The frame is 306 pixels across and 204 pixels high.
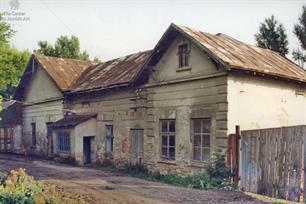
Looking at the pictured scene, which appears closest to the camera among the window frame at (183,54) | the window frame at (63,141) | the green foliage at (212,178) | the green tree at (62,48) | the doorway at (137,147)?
the green foliage at (212,178)

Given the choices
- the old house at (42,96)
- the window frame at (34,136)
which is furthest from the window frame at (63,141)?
the window frame at (34,136)

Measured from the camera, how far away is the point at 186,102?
1403 centimetres

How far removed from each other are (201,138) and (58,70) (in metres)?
13.2

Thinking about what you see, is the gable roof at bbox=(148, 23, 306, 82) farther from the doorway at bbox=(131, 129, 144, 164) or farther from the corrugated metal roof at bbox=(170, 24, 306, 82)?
the doorway at bbox=(131, 129, 144, 164)

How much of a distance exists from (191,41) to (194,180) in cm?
503

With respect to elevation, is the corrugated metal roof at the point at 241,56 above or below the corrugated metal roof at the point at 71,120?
above

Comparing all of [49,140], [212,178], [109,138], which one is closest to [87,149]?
[109,138]

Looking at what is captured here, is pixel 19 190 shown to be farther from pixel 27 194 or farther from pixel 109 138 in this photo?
pixel 109 138

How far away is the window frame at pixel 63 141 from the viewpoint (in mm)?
19987

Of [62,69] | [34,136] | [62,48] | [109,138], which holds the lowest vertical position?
[34,136]

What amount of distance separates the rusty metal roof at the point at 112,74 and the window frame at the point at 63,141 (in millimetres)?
2425

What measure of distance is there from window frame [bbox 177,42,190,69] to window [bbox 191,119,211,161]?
86.7 inches

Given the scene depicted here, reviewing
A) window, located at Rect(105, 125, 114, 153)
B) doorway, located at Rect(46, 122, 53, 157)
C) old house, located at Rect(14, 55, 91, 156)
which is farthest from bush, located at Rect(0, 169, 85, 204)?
doorway, located at Rect(46, 122, 53, 157)

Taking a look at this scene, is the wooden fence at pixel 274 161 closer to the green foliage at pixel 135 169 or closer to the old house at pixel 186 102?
the old house at pixel 186 102
